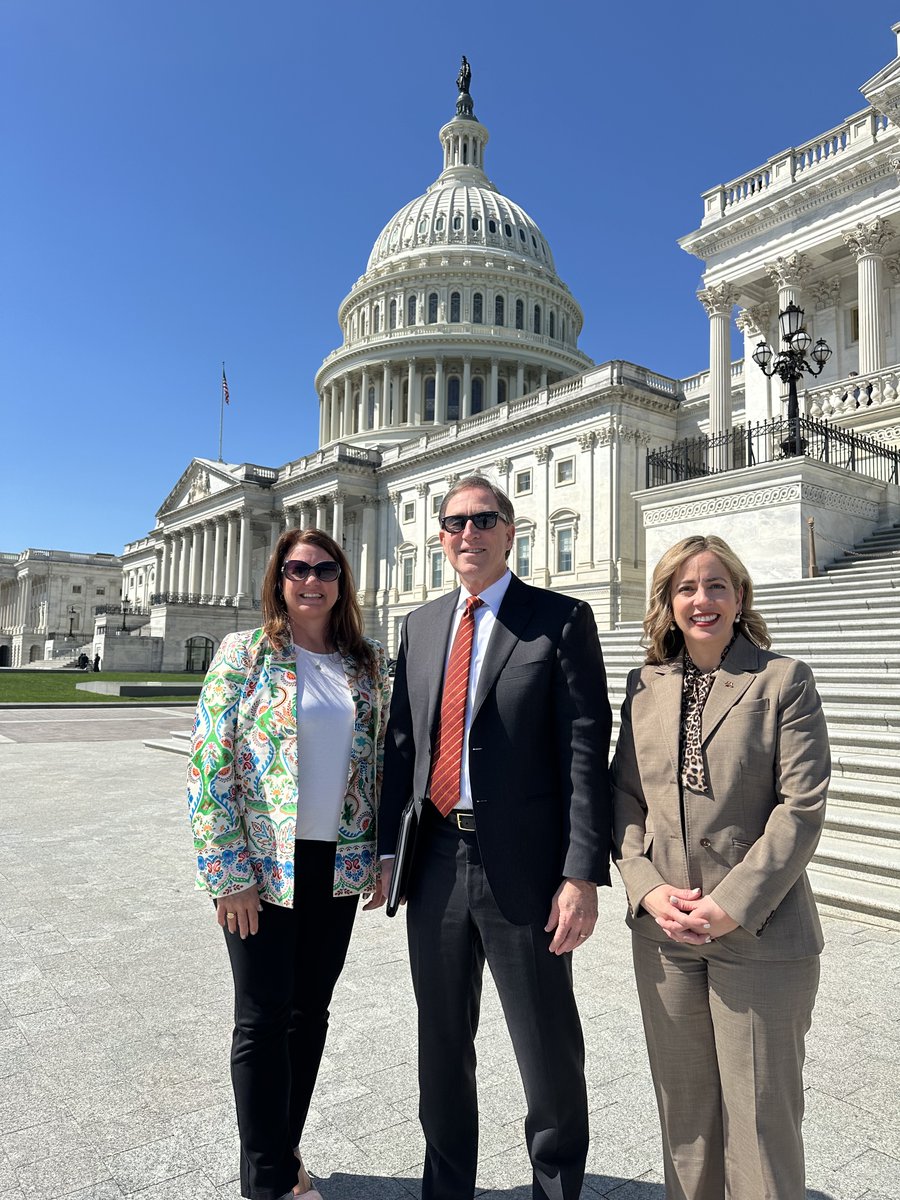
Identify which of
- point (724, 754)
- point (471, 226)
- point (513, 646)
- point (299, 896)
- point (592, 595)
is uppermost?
point (471, 226)

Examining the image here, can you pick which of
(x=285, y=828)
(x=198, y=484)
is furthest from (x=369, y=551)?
(x=285, y=828)

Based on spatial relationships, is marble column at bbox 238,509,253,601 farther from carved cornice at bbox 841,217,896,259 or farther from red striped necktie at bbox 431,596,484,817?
red striped necktie at bbox 431,596,484,817

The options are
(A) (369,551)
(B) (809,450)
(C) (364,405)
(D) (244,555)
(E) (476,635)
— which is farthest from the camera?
(C) (364,405)

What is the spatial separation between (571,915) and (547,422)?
2004 inches

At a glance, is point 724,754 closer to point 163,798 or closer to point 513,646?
point 513,646

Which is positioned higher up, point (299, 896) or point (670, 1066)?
point (299, 896)

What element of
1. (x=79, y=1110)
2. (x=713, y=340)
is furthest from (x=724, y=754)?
(x=713, y=340)

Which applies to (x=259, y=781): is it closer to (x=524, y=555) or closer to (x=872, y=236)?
(x=872, y=236)

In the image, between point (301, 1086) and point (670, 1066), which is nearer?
point (670, 1066)

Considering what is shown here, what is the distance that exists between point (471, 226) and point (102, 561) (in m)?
67.2

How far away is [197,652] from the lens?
6550 centimetres

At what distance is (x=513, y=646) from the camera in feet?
9.64

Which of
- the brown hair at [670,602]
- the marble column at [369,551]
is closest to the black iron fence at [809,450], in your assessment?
the brown hair at [670,602]

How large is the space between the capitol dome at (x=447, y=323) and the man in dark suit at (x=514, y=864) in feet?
238
